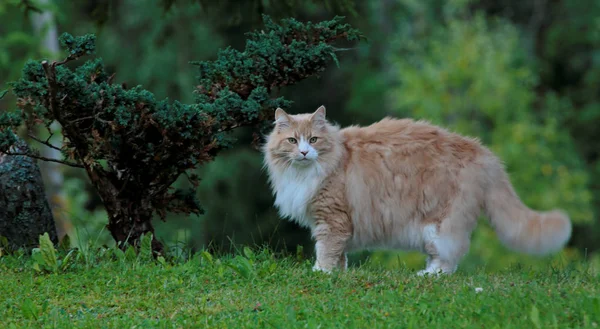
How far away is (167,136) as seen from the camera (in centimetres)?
699

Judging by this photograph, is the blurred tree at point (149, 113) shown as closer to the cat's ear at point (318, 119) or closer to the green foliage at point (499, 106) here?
the cat's ear at point (318, 119)

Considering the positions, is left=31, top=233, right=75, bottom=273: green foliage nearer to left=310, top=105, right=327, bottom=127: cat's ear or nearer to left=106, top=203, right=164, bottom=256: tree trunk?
left=106, top=203, right=164, bottom=256: tree trunk

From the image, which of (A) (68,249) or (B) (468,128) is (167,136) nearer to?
(A) (68,249)

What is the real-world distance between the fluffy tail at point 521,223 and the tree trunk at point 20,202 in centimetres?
398

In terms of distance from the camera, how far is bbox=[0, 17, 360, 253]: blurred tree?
6.77m

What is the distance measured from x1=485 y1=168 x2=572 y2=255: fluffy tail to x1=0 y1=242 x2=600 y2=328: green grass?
24 cm

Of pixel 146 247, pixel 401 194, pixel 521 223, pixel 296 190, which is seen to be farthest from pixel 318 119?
pixel 521 223

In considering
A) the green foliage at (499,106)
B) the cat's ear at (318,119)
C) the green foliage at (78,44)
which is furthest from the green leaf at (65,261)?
the green foliage at (499,106)

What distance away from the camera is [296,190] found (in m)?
7.41

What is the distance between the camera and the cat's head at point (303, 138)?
7250 millimetres

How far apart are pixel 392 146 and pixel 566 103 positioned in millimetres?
17894

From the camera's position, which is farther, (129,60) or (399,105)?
(399,105)

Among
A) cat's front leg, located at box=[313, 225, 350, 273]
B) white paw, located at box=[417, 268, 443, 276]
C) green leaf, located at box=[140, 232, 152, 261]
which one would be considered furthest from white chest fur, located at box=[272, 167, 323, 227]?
green leaf, located at box=[140, 232, 152, 261]

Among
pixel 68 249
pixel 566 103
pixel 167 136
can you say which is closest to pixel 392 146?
pixel 167 136
